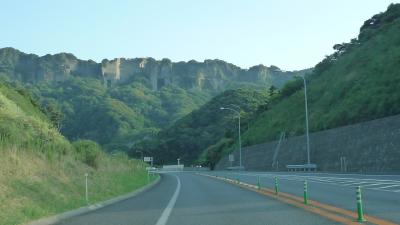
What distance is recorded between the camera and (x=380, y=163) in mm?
44406

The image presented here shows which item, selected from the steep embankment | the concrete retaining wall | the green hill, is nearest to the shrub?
the concrete retaining wall

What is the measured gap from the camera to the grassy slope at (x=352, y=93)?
2245 inches

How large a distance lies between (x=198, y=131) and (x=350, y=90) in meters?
98.3

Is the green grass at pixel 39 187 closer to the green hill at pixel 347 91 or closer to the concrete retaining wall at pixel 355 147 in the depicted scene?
the concrete retaining wall at pixel 355 147

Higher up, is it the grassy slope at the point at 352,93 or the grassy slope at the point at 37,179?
the grassy slope at the point at 352,93

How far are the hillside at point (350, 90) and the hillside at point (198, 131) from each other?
179 ft

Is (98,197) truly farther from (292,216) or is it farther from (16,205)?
(292,216)

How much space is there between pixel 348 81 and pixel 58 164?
170 ft

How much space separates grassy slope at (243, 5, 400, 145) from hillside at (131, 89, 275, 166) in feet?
196

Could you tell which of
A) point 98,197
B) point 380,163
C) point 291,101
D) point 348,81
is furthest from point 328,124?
point 98,197

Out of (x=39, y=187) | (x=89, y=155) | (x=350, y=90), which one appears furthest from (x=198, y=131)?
(x=39, y=187)

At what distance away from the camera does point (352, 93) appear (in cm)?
6538

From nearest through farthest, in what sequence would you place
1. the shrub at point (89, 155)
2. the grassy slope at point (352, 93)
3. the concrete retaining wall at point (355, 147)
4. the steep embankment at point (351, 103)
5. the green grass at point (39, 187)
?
the green grass at point (39, 187)
the shrub at point (89, 155)
the concrete retaining wall at point (355, 147)
the steep embankment at point (351, 103)
the grassy slope at point (352, 93)

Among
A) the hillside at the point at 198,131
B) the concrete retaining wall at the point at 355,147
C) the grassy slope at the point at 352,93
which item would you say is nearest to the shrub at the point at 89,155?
the concrete retaining wall at the point at 355,147
